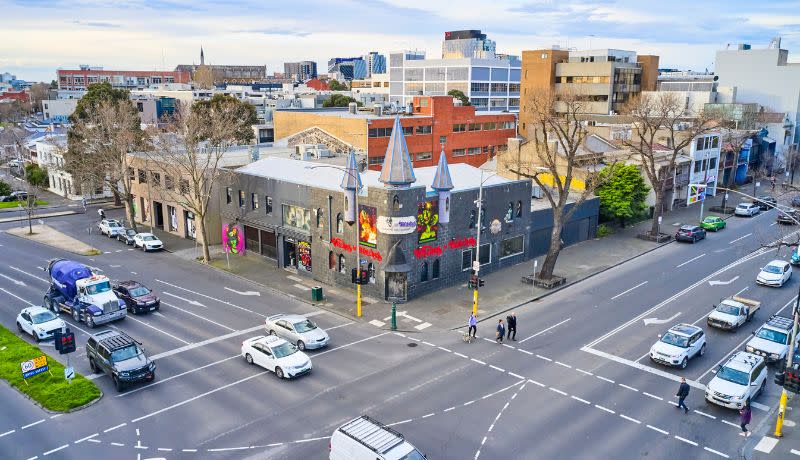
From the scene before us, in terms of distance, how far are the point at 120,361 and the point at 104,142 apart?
120 feet

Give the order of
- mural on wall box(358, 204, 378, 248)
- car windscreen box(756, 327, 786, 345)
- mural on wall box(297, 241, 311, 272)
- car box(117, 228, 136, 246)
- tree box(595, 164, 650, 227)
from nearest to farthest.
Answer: car windscreen box(756, 327, 786, 345) < mural on wall box(358, 204, 378, 248) < mural on wall box(297, 241, 311, 272) < car box(117, 228, 136, 246) < tree box(595, 164, 650, 227)

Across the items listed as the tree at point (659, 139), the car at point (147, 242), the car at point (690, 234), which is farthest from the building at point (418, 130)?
the car at point (690, 234)

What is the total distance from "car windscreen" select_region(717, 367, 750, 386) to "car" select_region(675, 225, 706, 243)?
3220 cm

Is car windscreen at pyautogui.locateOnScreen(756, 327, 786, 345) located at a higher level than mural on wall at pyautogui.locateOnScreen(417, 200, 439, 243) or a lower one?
lower

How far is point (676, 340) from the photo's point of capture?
2936cm

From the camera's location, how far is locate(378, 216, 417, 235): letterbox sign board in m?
36.8

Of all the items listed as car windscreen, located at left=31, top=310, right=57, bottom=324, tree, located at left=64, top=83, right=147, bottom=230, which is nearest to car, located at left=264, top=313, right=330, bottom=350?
car windscreen, located at left=31, top=310, right=57, bottom=324

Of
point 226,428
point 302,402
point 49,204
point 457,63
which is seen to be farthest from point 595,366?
point 457,63

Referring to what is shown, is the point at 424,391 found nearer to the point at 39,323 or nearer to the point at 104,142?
the point at 39,323

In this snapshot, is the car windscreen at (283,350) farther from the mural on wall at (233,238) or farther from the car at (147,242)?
the car at (147,242)

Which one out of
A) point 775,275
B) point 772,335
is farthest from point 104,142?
point 775,275

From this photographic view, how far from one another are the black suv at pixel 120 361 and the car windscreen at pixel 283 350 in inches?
222

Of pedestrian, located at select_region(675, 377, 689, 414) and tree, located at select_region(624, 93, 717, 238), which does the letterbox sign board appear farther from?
tree, located at select_region(624, 93, 717, 238)

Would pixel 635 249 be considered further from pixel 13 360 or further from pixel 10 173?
pixel 10 173
